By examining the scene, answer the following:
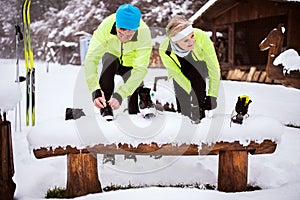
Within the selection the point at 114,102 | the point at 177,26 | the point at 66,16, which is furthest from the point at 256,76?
the point at 66,16

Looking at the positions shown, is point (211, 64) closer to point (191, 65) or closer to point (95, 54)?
point (191, 65)

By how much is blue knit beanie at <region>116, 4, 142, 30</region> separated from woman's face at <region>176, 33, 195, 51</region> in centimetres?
42

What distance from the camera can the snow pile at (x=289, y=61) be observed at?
15.5ft

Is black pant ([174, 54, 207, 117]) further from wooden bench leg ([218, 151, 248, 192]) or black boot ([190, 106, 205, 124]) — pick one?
wooden bench leg ([218, 151, 248, 192])

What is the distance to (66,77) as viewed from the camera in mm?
12430

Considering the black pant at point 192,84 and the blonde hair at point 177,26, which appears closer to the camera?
the blonde hair at point 177,26

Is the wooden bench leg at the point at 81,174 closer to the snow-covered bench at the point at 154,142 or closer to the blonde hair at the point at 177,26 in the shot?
the snow-covered bench at the point at 154,142

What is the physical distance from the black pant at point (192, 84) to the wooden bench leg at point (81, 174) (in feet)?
3.37

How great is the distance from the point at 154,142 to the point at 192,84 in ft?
2.91

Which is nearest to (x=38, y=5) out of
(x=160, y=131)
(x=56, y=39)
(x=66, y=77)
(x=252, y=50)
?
(x=56, y=39)

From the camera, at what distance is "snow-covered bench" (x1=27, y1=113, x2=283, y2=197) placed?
8.86 feet

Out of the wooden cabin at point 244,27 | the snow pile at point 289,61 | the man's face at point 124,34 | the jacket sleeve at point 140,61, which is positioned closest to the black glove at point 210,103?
the jacket sleeve at point 140,61

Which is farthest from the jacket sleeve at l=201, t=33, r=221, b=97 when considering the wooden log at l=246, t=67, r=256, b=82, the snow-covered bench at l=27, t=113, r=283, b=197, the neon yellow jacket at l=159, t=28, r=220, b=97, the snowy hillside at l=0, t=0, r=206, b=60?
the snowy hillside at l=0, t=0, r=206, b=60

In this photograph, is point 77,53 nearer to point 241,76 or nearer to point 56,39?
point 56,39
